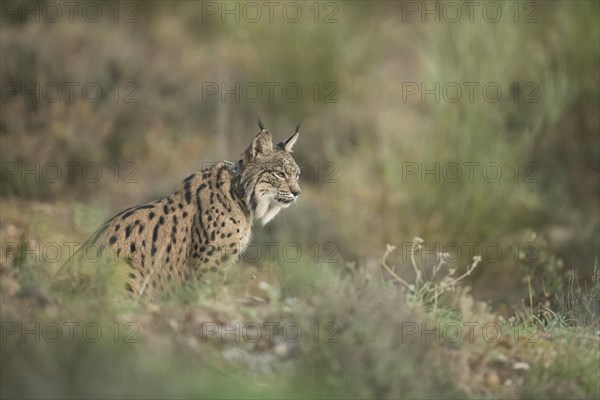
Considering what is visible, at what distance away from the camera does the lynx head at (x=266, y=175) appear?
26.4 feet

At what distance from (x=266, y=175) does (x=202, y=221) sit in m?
0.65

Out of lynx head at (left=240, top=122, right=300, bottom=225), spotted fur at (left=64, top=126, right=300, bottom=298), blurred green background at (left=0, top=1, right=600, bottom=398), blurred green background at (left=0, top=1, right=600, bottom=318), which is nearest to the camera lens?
blurred green background at (left=0, top=1, right=600, bottom=398)

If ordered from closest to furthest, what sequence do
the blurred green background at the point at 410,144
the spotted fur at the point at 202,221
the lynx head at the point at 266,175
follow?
the spotted fur at the point at 202,221
the lynx head at the point at 266,175
the blurred green background at the point at 410,144

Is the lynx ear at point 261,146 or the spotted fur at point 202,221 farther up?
the lynx ear at point 261,146

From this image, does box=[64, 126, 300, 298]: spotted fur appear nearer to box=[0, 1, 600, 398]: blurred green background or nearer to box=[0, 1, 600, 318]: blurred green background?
box=[0, 1, 600, 398]: blurred green background

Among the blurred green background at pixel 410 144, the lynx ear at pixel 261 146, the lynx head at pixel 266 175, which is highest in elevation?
the lynx ear at pixel 261 146

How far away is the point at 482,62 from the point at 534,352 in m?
8.32

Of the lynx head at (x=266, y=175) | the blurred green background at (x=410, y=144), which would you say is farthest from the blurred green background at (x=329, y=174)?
the lynx head at (x=266, y=175)

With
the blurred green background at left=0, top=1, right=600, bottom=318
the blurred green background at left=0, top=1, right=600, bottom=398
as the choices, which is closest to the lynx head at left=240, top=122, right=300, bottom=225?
the blurred green background at left=0, top=1, right=600, bottom=398

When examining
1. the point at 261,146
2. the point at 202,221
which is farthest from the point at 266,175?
the point at 202,221

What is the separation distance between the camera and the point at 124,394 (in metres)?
5.36

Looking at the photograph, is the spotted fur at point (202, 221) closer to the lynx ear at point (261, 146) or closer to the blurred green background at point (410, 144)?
the lynx ear at point (261, 146)

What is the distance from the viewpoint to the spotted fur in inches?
293

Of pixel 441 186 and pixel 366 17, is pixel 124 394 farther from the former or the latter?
pixel 366 17
